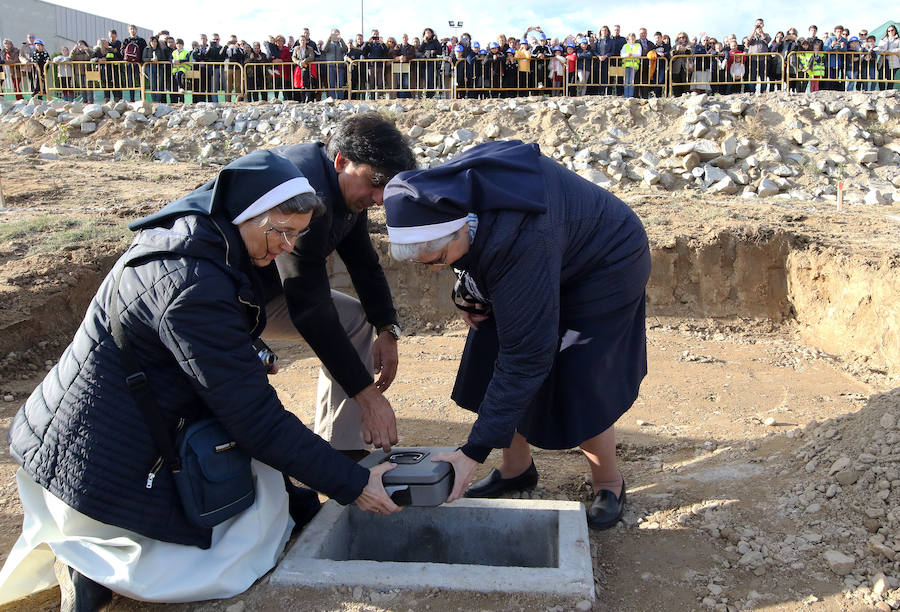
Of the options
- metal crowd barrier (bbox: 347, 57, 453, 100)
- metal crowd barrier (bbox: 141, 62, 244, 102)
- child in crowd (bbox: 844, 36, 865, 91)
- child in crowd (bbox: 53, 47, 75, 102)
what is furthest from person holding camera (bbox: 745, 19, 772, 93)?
child in crowd (bbox: 53, 47, 75, 102)

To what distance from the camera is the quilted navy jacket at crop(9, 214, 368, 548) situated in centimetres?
230

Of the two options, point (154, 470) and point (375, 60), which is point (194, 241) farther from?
point (375, 60)

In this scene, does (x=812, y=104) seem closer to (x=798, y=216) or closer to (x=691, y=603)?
(x=798, y=216)

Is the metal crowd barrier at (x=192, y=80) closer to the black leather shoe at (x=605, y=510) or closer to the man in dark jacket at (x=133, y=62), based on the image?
the man in dark jacket at (x=133, y=62)

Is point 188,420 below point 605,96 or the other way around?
below

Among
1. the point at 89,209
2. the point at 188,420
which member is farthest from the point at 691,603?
the point at 89,209

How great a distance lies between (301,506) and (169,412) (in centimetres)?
93

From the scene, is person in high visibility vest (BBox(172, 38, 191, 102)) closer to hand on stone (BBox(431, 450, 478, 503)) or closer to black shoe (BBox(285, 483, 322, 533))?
black shoe (BBox(285, 483, 322, 533))

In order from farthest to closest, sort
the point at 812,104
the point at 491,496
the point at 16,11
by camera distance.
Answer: the point at 16,11
the point at 812,104
the point at 491,496

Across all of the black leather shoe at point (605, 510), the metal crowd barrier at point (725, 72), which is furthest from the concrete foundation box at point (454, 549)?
the metal crowd barrier at point (725, 72)

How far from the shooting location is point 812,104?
563 inches

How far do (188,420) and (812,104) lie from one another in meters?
14.9

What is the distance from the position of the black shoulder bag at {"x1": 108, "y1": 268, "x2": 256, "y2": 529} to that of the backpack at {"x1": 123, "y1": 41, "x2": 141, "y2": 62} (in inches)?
623

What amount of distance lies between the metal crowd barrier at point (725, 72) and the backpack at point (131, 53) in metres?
11.7
